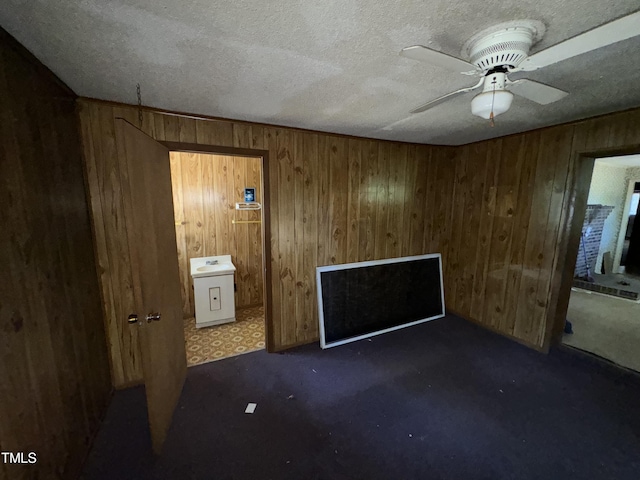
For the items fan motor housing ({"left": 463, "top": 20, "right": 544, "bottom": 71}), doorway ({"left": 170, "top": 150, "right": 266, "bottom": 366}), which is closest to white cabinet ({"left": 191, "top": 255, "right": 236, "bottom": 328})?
doorway ({"left": 170, "top": 150, "right": 266, "bottom": 366})

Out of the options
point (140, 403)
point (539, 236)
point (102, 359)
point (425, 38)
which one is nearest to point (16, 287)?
point (102, 359)

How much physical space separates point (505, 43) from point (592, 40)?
263 mm

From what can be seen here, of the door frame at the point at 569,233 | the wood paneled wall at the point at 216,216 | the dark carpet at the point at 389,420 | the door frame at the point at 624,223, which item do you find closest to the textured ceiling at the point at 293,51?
the door frame at the point at 569,233

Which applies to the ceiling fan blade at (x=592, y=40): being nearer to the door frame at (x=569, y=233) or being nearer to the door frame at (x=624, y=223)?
the door frame at (x=569, y=233)

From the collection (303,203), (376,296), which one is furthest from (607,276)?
(303,203)

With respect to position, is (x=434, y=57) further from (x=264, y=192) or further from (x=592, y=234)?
(x=592, y=234)

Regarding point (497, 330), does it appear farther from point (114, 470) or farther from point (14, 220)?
point (14, 220)

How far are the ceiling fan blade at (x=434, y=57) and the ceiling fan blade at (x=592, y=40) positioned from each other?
0.23 meters

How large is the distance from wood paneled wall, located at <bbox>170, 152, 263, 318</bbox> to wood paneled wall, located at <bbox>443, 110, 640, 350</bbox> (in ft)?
9.21

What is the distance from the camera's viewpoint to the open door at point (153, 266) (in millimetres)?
1391

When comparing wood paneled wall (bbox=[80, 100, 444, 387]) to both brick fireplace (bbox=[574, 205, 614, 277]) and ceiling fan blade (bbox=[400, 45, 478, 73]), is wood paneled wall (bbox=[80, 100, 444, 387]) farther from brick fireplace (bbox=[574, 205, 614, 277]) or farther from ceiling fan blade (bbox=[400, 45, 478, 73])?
brick fireplace (bbox=[574, 205, 614, 277])

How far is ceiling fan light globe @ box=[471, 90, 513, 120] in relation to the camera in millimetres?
1089

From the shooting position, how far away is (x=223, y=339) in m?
2.96

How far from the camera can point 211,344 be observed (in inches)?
112
